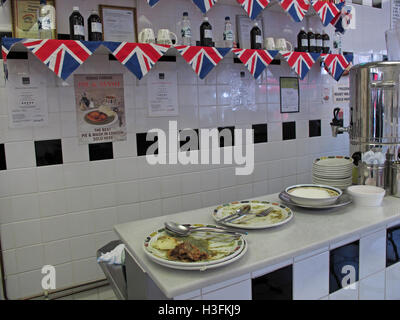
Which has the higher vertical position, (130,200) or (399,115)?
(399,115)

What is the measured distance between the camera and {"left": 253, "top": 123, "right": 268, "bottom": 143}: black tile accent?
275cm

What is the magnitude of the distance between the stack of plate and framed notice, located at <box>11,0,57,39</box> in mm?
1565

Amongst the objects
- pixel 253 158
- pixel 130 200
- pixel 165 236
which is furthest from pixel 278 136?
pixel 165 236

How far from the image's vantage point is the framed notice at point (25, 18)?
1.86 m

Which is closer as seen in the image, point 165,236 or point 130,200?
point 165,236

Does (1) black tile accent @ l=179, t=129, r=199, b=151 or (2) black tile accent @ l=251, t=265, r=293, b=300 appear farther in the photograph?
(1) black tile accent @ l=179, t=129, r=199, b=151

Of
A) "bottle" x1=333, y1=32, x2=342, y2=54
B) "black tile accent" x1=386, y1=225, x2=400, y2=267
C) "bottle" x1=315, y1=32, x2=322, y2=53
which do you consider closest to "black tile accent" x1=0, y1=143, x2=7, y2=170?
"black tile accent" x1=386, y1=225, x2=400, y2=267

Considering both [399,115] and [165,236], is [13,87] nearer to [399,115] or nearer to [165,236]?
[165,236]

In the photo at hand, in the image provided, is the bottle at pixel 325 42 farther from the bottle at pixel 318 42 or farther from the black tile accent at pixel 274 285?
the black tile accent at pixel 274 285

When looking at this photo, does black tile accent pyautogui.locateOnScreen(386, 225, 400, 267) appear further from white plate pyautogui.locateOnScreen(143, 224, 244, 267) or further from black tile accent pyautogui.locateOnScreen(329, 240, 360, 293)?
white plate pyautogui.locateOnScreen(143, 224, 244, 267)

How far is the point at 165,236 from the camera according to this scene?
1224 mm

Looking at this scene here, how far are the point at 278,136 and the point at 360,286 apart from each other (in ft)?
5.25

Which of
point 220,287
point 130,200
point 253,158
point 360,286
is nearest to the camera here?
point 220,287

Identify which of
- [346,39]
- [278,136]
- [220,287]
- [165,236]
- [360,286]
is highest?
[346,39]
